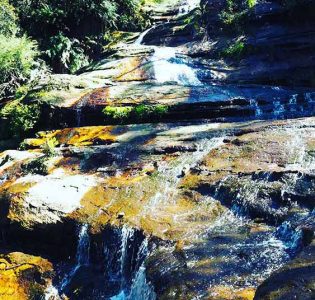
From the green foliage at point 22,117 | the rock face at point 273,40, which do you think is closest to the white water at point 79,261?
the green foliage at point 22,117

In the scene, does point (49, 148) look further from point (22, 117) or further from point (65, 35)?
point (65, 35)

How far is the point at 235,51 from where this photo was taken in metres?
17.5

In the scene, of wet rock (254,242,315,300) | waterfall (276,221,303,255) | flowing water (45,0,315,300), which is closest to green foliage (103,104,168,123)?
Result: flowing water (45,0,315,300)

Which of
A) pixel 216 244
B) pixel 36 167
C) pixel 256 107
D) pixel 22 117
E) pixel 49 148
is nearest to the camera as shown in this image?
pixel 216 244

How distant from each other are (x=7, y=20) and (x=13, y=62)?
10.7 feet

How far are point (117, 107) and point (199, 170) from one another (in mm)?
5246

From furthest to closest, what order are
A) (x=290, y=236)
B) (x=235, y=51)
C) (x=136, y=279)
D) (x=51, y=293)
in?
(x=235, y=51), (x=51, y=293), (x=136, y=279), (x=290, y=236)

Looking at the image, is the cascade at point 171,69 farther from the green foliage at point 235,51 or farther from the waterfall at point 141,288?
the waterfall at point 141,288

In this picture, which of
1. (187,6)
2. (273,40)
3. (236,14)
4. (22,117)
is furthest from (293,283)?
(187,6)

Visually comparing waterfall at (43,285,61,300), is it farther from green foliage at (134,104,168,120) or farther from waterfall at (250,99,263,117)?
waterfall at (250,99,263,117)

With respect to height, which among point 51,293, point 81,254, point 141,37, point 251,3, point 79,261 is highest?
point 251,3

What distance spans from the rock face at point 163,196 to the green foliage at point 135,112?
0.03 m

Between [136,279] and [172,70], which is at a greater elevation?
[172,70]

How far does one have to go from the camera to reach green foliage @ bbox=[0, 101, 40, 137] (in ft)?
47.3
